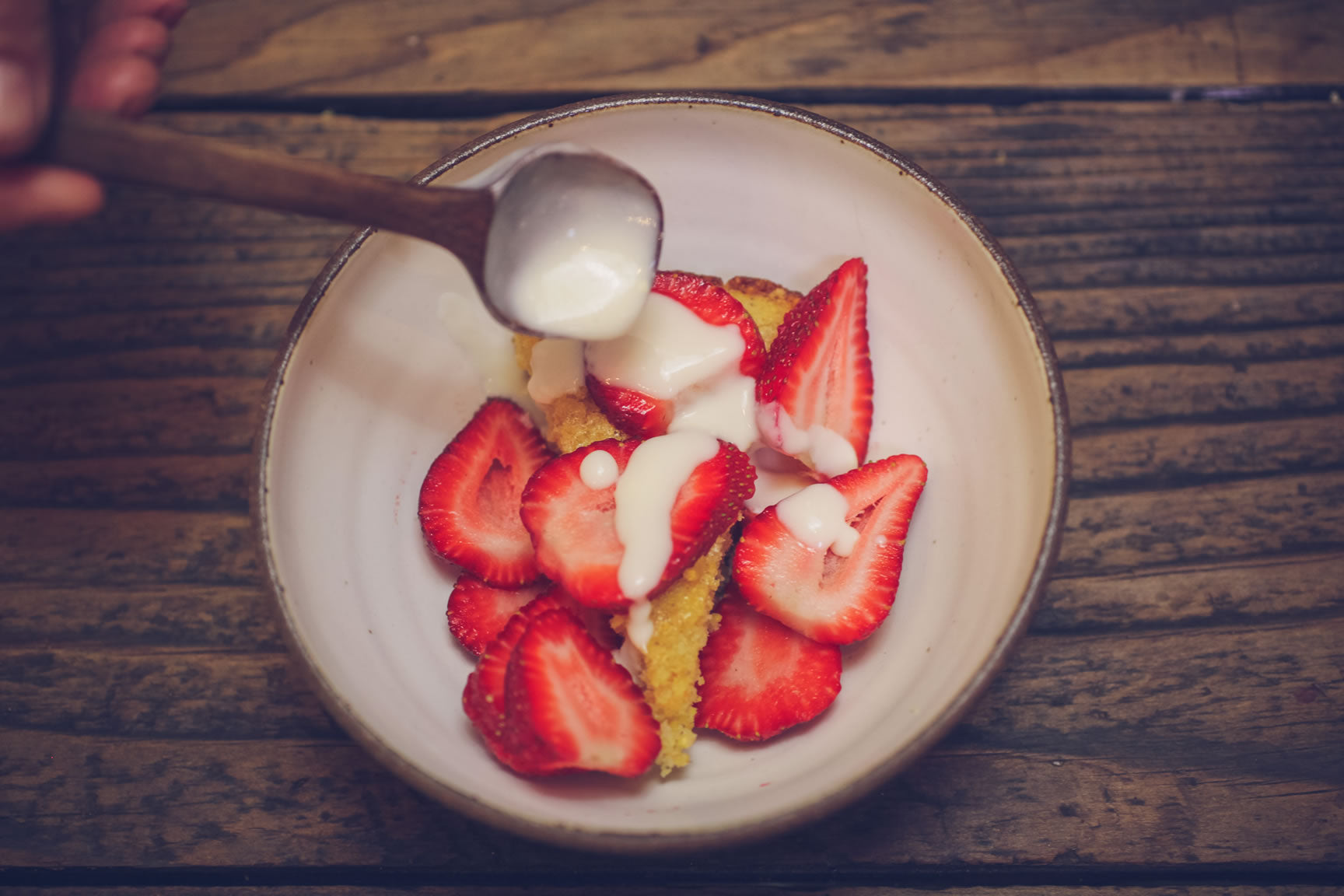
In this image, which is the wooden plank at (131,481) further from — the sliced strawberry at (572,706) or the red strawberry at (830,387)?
the red strawberry at (830,387)

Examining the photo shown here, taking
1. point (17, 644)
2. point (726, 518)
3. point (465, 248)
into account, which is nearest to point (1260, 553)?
point (726, 518)

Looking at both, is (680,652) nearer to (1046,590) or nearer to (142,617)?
(1046,590)

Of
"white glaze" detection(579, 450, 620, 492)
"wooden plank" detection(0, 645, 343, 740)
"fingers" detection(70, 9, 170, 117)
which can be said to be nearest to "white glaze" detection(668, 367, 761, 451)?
"white glaze" detection(579, 450, 620, 492)

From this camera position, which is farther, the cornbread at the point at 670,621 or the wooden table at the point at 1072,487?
the wooden table at the point at 1072,487

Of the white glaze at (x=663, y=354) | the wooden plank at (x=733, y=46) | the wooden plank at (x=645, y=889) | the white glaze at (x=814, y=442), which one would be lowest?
the wooden plank at (x=645, y=889)

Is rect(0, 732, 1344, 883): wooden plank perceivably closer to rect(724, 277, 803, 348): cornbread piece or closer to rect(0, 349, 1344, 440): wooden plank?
rect(0, 349, 1344, 440): wooden plank

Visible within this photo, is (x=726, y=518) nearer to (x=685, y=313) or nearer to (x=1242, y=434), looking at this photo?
(x=685, y=313)

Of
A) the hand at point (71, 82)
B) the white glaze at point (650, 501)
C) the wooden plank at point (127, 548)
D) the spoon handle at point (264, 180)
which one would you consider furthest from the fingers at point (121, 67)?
the white glaze at point (650, 501)
